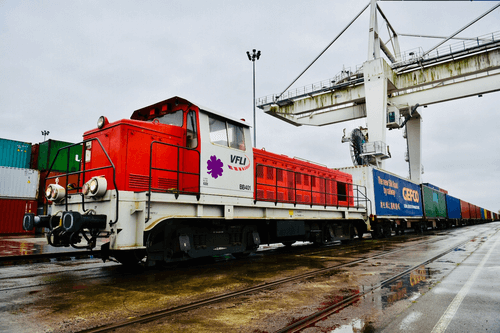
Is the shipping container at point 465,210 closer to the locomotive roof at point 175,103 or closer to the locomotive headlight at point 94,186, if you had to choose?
the locomotive roof at point 175,103

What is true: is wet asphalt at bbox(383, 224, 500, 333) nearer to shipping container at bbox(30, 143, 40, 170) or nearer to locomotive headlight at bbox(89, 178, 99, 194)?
locomotive headlight at bbox(89, 178, 99, 194)

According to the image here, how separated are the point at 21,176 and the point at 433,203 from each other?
28773mm

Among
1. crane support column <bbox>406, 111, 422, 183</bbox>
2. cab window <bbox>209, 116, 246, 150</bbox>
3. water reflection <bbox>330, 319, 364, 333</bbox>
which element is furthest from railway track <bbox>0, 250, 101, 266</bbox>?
crane support column <bbox>406, 111, 422, 183</bbox>

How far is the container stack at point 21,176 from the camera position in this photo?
58.4 ft

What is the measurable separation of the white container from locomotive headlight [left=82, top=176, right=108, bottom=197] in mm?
16253

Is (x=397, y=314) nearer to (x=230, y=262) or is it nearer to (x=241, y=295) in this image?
(x=241, y=295)

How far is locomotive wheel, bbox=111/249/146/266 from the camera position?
20.0 ft

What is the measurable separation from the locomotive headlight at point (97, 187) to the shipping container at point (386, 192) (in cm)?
1246

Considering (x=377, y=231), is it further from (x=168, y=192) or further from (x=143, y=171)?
(x=143, y=171)

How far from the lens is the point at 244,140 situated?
7.73 m

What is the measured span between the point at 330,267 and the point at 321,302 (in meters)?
2.91

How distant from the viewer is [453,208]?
32438 mm

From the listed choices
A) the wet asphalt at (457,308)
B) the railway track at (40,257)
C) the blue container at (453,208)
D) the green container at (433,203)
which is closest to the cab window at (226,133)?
the railway track at (40,257)

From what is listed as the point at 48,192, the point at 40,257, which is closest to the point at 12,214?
the point at 40,257
